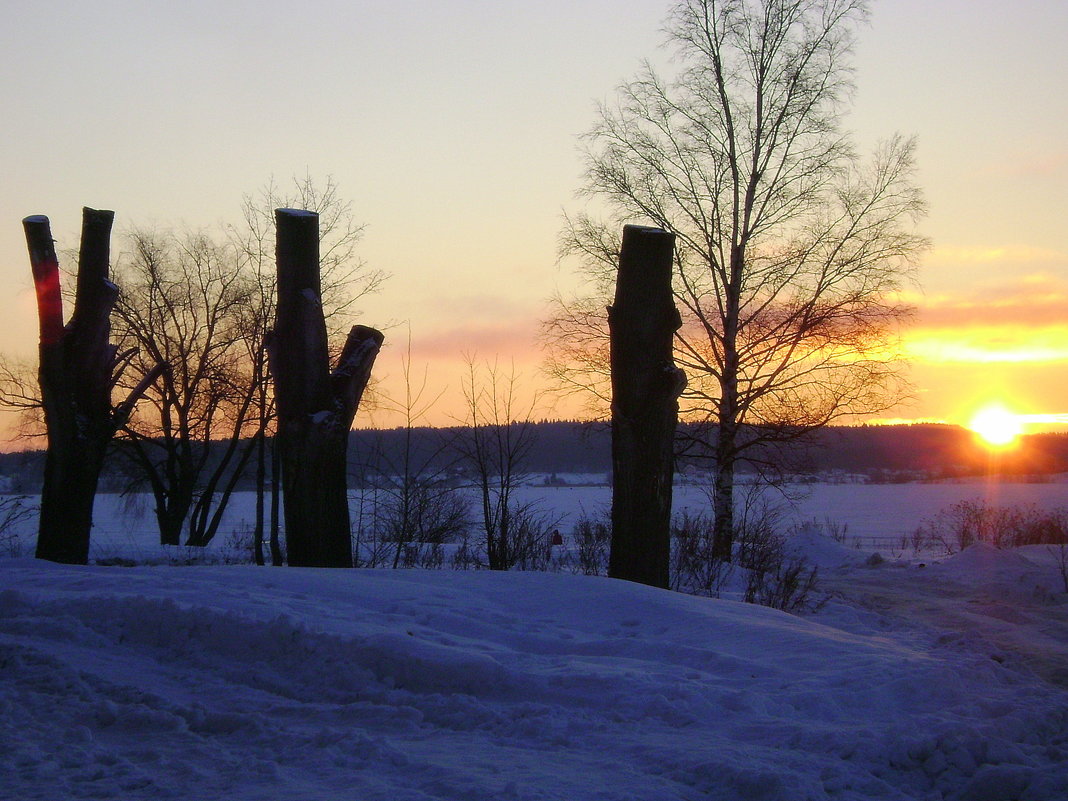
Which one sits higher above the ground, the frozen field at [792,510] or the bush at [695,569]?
the bush at [695,569]

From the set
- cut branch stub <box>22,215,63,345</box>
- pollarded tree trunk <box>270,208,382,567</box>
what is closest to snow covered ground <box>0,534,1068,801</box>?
pollarded tree trunk <box>270,208,382,567</box>

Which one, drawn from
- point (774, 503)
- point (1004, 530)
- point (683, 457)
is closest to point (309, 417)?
point (683, 457)

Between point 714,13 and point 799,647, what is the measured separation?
14975 millimetres

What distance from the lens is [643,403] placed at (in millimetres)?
7648

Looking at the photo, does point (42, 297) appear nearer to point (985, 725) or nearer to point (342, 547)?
point (342, 547)

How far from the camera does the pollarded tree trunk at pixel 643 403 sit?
7.68 m

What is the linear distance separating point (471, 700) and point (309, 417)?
187 inches

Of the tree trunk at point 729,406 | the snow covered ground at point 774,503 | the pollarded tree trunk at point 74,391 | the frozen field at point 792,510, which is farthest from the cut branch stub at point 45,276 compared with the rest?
the tree trunk at point 729,406

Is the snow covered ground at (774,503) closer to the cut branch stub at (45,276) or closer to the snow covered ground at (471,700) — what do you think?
the cut branch stub at (45,276)

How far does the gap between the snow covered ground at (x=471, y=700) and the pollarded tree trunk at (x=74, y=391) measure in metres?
3.13

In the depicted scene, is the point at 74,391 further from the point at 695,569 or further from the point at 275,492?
the point at 695,569

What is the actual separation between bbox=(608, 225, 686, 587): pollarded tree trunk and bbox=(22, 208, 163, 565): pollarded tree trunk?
5088 millimetres

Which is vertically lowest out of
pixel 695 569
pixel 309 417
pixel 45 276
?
pixel 695 569

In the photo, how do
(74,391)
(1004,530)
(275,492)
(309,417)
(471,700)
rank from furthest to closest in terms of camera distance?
(1004,530) < (275,492) < (74,391) < (309,417) < (471,700)
